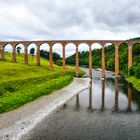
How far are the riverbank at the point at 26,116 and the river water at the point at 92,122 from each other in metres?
1.11

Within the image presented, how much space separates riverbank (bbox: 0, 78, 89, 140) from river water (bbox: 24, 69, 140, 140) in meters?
1.11

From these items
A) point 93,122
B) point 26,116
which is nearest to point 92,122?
point 93,122

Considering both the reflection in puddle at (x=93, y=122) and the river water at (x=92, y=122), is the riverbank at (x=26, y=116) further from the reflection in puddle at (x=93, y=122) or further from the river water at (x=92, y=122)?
the reflection in puddle at (x=93, y=122)

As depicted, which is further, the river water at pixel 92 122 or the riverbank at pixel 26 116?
the riverbank at pixel 26 116

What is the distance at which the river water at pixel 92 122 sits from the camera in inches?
999

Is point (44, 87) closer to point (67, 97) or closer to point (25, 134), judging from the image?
point (67, 97)

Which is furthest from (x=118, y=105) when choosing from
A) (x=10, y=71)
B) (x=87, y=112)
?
(x=10, y=71)

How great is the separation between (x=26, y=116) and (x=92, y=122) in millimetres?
8486

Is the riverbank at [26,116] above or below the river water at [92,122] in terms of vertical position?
above

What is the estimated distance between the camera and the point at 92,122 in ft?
98.6

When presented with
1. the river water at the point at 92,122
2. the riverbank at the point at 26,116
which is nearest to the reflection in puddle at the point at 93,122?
the river water at the point at 92,122

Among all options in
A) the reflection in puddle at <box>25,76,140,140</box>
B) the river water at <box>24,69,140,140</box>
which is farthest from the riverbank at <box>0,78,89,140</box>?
the reflection in puddle at <box>25,76,140,140</box>

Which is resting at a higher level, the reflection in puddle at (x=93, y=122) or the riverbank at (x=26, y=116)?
the riverbank at (x=26, y=116)

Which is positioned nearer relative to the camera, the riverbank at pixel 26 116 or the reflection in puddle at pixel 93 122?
the reflection in puddle at pixel 93 122
